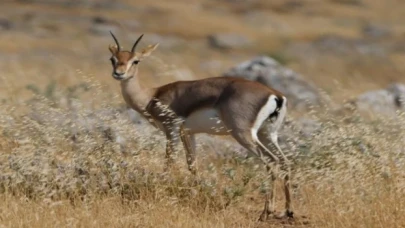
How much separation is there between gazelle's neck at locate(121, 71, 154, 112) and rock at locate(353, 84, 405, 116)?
4.51 m

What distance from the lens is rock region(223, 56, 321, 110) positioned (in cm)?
1504

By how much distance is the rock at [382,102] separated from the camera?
13234 millimetres

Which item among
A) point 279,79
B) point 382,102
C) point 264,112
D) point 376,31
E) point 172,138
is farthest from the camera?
point 376,31

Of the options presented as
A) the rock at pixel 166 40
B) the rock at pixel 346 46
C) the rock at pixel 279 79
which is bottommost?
the rock at pixel 346 46

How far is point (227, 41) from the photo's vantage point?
→ 37875 millimetres

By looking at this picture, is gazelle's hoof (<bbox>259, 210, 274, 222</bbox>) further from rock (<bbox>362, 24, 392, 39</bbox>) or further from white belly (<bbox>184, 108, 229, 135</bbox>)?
rock (<bbox>362, 24, 392, 39</bbox>)

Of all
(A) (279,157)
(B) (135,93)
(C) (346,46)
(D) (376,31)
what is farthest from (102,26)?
(A) (279,157)

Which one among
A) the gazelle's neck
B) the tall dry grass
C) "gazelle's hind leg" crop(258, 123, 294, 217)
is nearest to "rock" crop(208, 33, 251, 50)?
the gazelle's neck

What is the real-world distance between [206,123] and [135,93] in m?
1.21

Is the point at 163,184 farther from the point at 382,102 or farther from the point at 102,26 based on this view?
the point at 102,26

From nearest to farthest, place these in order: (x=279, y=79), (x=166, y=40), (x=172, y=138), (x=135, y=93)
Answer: (x=172, y=138) → (x=135, y=93) → (x=279, y=79) → (x=166, y=40)

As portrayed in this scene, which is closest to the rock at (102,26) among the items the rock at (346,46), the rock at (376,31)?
the rock at (346,46)

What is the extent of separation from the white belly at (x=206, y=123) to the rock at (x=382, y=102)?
4.87 metres

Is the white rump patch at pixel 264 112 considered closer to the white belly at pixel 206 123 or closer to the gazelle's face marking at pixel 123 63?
the white belly at pixel 206 123
